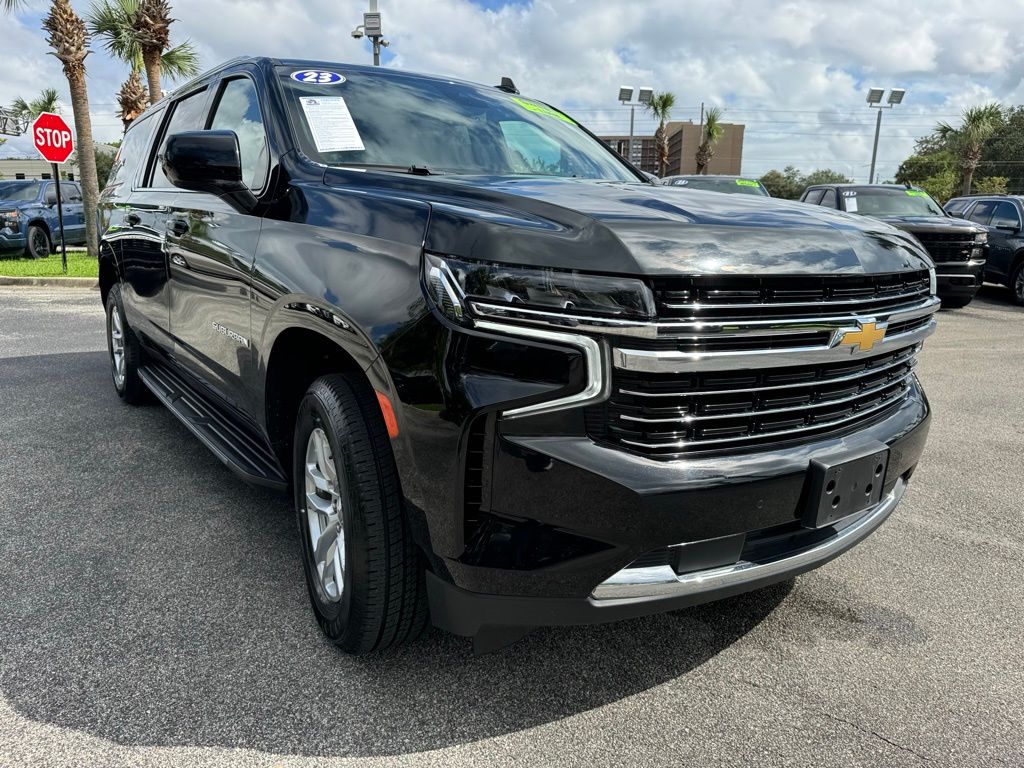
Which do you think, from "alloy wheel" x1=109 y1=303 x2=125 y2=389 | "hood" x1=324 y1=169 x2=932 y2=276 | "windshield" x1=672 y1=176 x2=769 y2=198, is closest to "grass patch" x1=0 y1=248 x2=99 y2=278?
"alloy wheel" x1=109 y1=303 x2=125 y2=389

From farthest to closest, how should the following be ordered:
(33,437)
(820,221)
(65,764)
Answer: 1. (33,437)
2. (820,221)
3. (65,764)

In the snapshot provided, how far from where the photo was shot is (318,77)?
3.02 meters

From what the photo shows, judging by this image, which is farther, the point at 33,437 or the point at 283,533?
the point at 33,437

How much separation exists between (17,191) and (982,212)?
60.2 ft

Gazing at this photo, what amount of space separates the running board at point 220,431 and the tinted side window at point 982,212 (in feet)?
43.0

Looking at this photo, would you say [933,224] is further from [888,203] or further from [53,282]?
[53,282]

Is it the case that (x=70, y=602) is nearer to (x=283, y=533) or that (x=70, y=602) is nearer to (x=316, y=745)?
(x=283, y=533)

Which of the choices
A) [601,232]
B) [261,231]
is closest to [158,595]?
[261,231]

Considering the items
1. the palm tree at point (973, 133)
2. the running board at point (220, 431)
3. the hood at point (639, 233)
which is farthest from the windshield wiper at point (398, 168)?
the palm tree at point (973, 133)

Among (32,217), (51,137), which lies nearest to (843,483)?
(51,137)

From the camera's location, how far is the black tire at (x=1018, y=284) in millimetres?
12016

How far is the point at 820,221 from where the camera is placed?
7.14 feet

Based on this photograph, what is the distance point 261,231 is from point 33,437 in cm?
276

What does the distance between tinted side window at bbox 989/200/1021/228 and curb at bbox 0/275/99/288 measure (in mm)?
14725
